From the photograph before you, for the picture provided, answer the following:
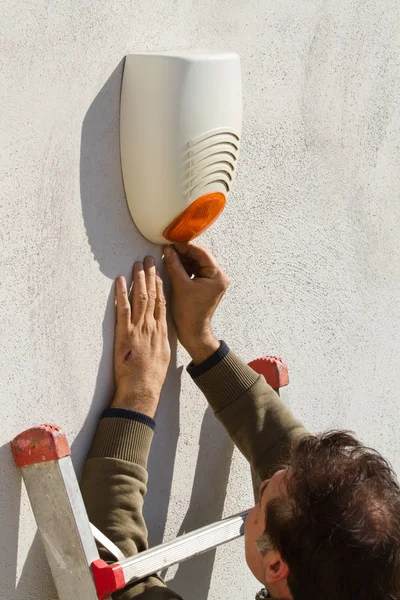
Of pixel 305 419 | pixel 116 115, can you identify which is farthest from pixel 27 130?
pixel 305 419

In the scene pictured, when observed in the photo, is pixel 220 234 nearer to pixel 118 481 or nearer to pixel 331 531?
pixel 118 481

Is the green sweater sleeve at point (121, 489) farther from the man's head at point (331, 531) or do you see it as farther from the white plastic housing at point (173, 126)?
the white plastic housing at point (173, 126)

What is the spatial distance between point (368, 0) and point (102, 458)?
1.26m

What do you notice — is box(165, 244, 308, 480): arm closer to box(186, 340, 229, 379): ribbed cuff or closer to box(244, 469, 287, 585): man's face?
box(186, 340, 229, 379): ribbed cuff

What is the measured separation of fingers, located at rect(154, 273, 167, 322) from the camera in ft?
5.90

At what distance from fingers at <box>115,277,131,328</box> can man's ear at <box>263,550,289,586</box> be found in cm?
47

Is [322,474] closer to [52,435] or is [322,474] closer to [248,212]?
[52,435]

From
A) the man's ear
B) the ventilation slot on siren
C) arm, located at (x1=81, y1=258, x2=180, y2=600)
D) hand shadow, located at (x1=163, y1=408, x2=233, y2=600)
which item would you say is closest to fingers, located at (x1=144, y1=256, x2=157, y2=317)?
arm, located at (x1=81, y1=258, x2=180, y2=600)

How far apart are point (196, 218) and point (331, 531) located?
2.02 feet

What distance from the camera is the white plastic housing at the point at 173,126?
5.41 feet

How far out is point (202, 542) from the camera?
170 cm

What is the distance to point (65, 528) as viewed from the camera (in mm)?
1512

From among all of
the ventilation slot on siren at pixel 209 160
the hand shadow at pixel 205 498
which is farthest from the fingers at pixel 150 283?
the hand shadow at pixel 205 498

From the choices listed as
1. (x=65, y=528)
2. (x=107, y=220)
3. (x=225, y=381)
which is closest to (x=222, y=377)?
(x=225, y=381)
